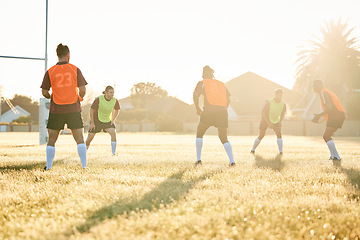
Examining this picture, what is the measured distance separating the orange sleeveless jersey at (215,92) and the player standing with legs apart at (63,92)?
91.2 inches

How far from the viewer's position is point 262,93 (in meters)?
54.8

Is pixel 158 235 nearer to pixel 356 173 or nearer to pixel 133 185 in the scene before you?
pixel 133 185

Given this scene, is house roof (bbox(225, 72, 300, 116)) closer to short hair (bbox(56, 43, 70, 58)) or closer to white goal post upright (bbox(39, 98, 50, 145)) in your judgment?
white goal post upright (bbox(39, 98, 50, 145))

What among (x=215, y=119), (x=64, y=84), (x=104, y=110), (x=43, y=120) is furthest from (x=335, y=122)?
(x=43, y=120)

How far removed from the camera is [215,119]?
6.69 m

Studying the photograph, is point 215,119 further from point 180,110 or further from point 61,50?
point 180,110

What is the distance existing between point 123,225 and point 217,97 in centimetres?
438

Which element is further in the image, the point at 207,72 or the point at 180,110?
the point at 180,110

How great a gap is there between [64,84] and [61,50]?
1.93 feet

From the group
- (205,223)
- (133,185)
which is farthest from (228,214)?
(133,185)

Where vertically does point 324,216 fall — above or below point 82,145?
below

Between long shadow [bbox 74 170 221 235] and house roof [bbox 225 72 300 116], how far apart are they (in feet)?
154

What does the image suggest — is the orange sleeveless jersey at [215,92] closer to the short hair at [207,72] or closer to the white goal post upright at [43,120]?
the short hair at [207,72]

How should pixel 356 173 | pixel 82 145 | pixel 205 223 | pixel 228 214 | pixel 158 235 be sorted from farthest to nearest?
pixel 82 145 → pixel 356 173 → pixel 228 214 → pixel 205 223 → pixel 158 235
